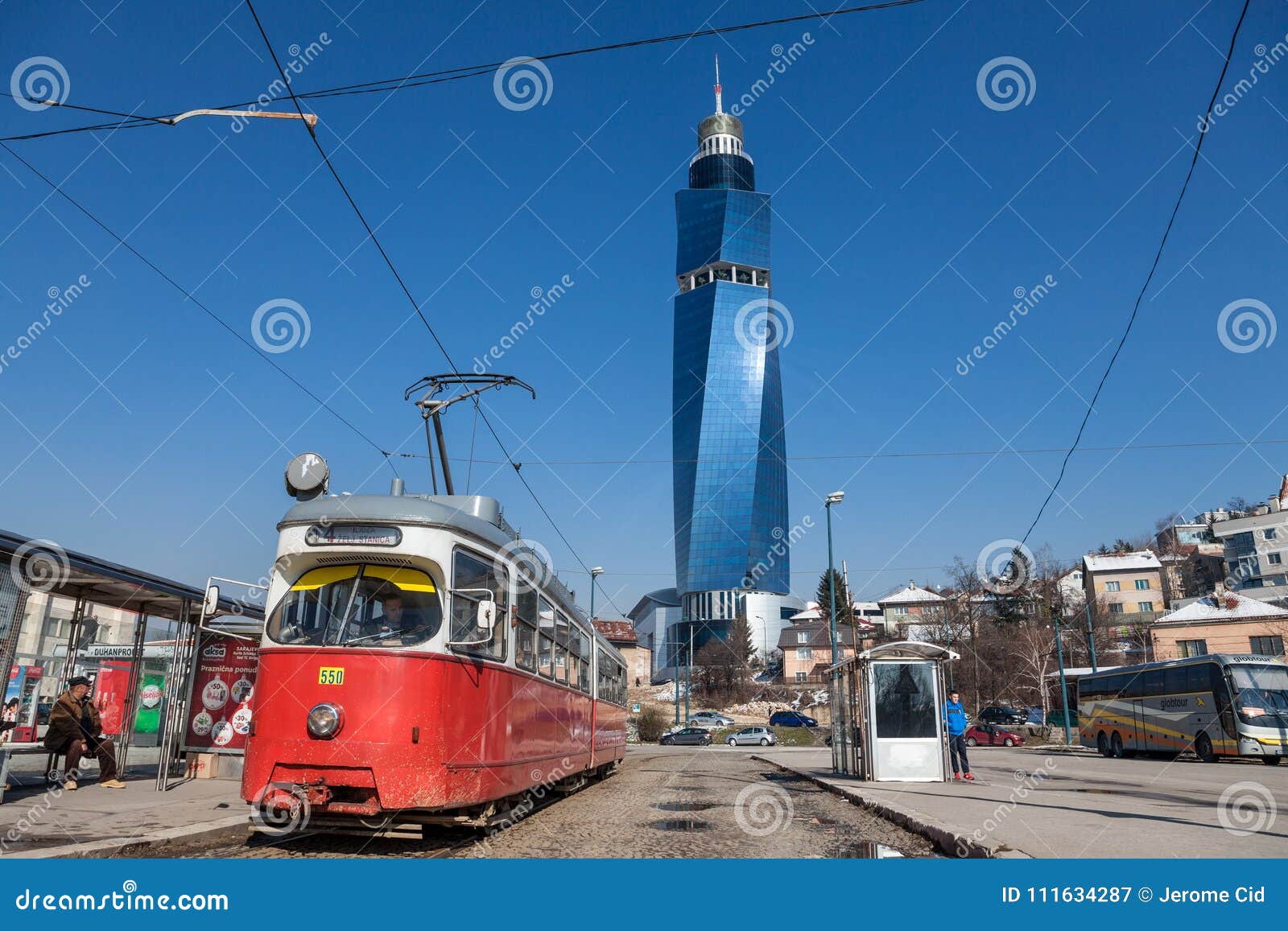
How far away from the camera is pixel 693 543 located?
426 feet

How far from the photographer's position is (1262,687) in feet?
80.1

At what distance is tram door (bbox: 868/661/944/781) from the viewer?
1547 cm

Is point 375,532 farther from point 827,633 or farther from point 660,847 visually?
point 827,633

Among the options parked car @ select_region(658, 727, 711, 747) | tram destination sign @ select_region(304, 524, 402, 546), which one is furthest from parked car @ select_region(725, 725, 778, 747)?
tram destination sign @ select_region(304, 524, 402, 546)

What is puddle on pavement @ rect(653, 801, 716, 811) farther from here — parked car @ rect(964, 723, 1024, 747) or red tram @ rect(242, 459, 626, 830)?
parked car @ rect(964, 723, 1024, 747)

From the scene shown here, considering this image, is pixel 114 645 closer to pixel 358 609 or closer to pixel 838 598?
pixel 358 609

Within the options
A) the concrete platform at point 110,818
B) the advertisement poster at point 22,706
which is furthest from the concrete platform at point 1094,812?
the advertisement poster at point 22,706

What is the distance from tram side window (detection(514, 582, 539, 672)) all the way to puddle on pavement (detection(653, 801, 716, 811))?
10.6ft

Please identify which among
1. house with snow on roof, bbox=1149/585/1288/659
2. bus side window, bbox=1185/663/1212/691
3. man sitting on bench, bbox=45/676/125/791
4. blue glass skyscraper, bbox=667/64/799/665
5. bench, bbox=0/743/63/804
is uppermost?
blue glass skyscraper, bbox=667/64/799/665

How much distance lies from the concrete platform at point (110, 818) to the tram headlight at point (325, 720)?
63.7 inches

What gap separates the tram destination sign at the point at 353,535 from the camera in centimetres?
795

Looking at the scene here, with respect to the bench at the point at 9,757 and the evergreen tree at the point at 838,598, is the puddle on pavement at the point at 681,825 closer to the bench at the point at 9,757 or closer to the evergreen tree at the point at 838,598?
the bench at the point at 9,757

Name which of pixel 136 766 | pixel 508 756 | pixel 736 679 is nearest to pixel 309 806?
pixel 508 756

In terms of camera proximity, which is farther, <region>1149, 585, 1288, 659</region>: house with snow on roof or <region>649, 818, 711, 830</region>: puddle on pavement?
<region>1149, 585, 1288, 659</region>: house with snow on roof
